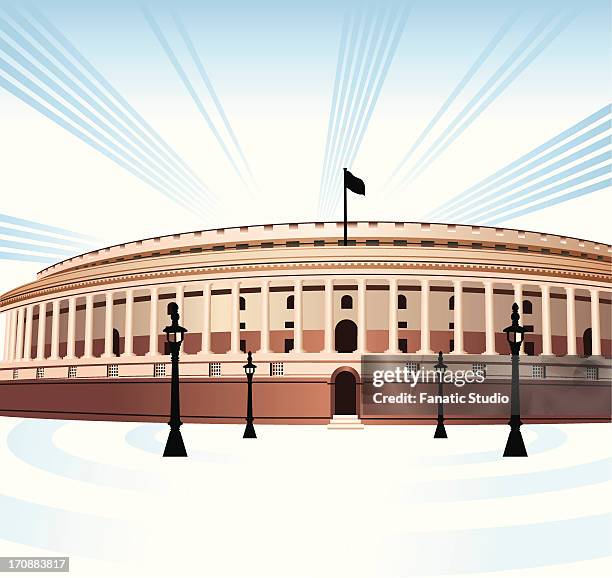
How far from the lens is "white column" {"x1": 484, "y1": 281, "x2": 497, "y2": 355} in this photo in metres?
54.7

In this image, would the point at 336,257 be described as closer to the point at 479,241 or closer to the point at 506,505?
the point at 479,241

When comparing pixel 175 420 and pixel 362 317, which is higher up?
pixel 362 317

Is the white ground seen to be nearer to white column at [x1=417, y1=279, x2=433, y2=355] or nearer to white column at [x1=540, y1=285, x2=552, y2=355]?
white column at [x1=417, y1=279, x2=433, y2=355]

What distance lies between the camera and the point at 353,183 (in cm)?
5672

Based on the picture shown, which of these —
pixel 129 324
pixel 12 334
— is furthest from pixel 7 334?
pixel 129 324

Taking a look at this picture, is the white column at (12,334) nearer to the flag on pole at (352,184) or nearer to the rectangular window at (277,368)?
the rectangular window at (277,368)

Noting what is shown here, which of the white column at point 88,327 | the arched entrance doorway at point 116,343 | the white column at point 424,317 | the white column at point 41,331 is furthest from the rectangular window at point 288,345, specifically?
the white column at point 41,331

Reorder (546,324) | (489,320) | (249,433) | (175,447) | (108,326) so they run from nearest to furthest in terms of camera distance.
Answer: (175,447), (249,433), (489,320), (546,324), (108,326)

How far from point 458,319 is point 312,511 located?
40.5 m

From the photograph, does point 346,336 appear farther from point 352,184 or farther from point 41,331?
point 41,331

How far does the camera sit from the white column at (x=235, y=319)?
5519cm

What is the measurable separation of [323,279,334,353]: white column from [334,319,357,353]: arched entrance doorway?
1.72 meters

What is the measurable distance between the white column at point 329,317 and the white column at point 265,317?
3561 mm

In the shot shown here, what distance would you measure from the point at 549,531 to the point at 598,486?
6490 mm
